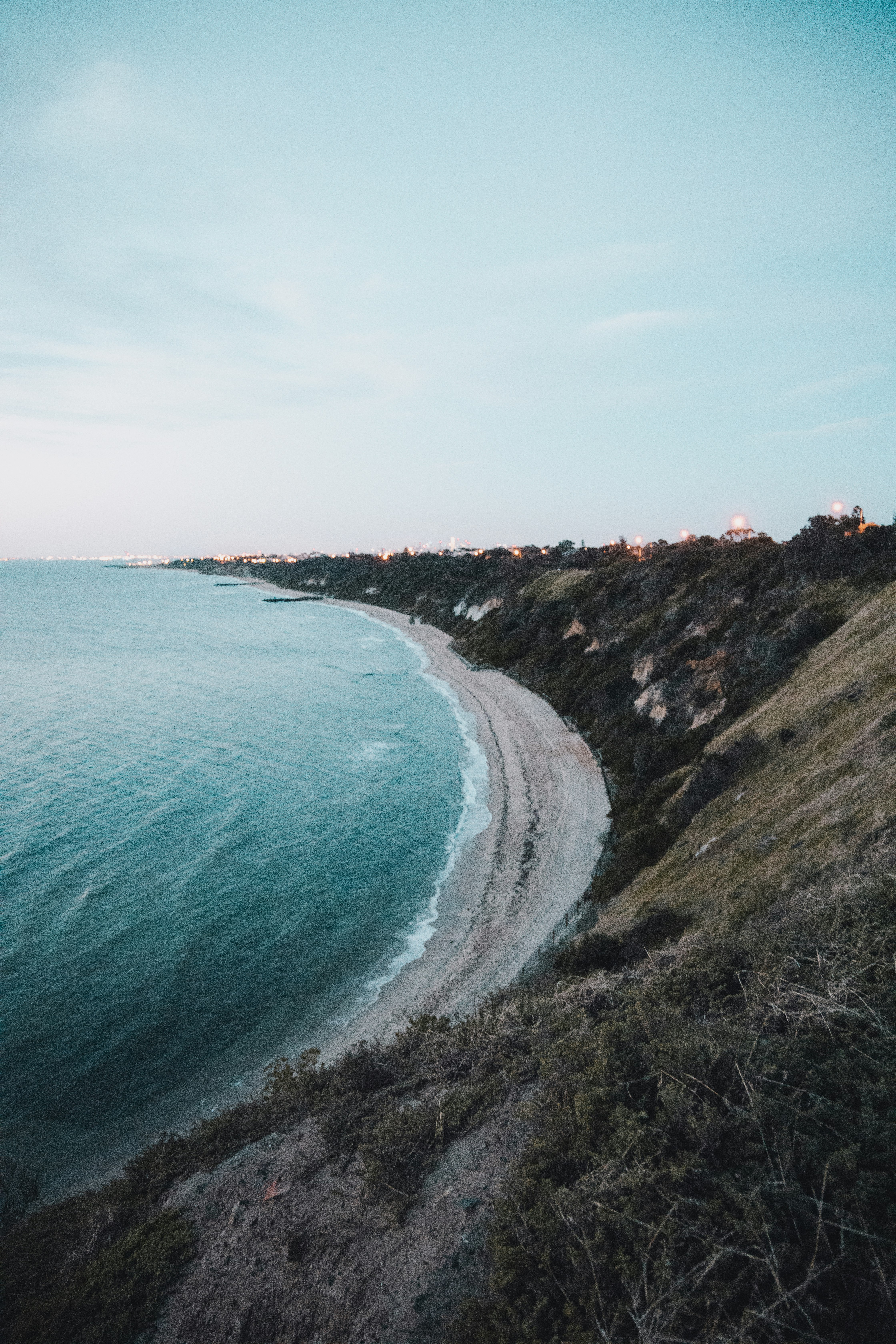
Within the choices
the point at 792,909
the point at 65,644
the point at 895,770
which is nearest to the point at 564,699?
the point at 895,770

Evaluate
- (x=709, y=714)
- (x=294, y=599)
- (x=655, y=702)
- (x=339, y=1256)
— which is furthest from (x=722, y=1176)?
(x=294, y=599)

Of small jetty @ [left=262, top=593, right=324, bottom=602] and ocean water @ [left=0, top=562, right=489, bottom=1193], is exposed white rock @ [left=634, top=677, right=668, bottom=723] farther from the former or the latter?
small jetty @ [left=262, top=593, right=324, bottom=602]

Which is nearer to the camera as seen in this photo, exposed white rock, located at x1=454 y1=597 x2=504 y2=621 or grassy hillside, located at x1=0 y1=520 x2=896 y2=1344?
grassy hillside, located at x1=0 y1=520 x2=896 y2=1344

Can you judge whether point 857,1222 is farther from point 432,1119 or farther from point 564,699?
point 564,699

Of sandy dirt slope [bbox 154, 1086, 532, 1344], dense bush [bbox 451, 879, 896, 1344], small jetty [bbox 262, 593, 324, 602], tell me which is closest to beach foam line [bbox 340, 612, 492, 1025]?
sandy dirt slope [bbox 154, 1086, 532, 1344]

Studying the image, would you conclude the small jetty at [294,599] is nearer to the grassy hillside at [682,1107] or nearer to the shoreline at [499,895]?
the shoreline at [499,895]

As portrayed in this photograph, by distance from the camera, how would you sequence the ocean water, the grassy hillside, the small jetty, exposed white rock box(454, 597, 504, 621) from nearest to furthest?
1. the grassy hillside
2. the ocean water
3. exposed white rock box(454, 597, 504, 621)
4. the small jetty

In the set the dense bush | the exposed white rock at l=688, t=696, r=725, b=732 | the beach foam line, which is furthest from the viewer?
the exposed white rock at l=688, t=696, r=725, b=732

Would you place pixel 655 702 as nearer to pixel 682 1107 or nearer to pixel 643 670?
pixel 643 670
